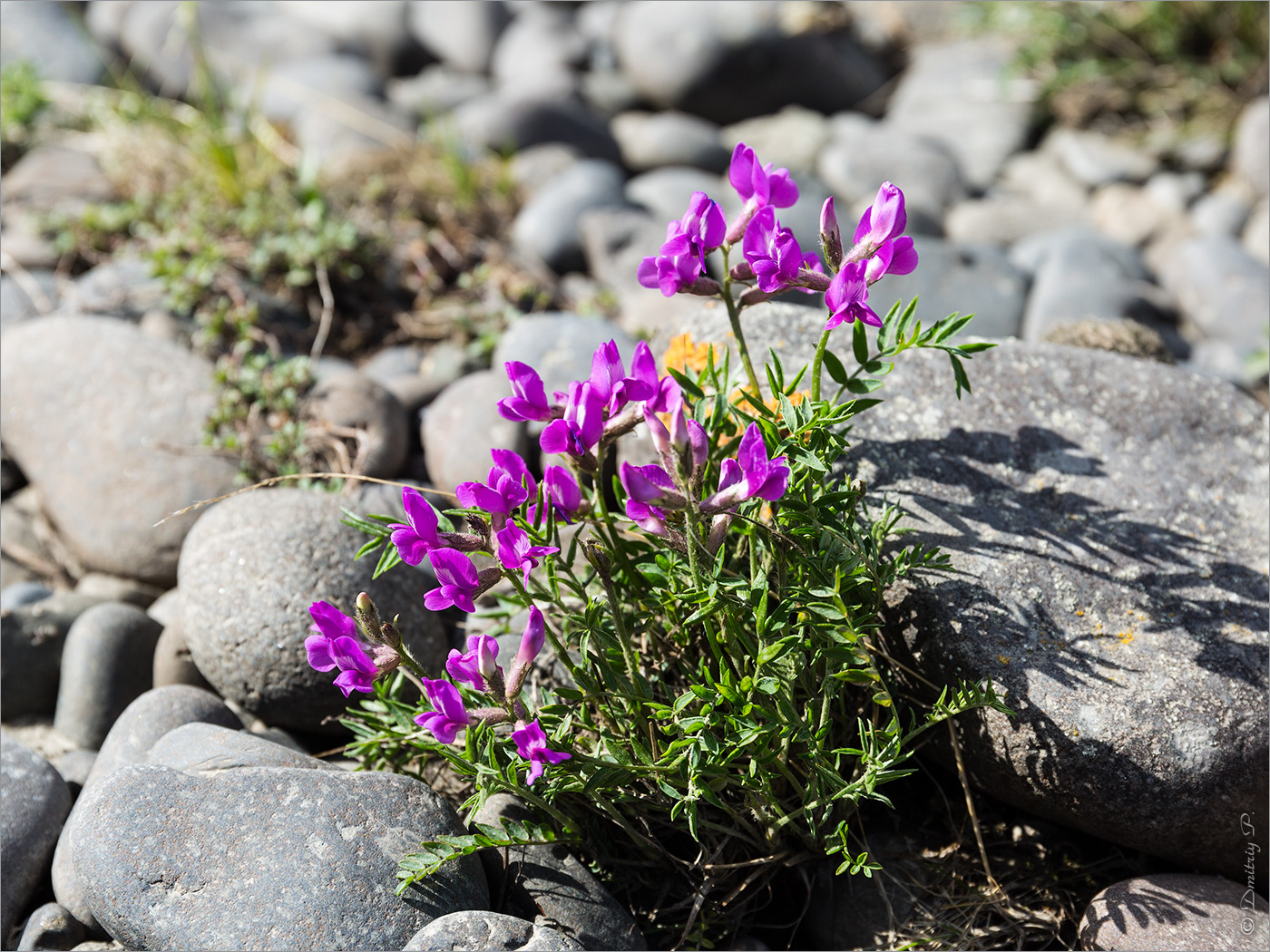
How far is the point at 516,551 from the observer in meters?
1.66

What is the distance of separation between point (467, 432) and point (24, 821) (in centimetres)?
159

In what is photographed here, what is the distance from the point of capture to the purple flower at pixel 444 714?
1.63m

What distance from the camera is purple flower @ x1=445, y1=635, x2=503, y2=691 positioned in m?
1.69

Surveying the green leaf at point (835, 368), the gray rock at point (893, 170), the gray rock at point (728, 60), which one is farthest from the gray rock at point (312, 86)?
the green leaf at point (835, 368)

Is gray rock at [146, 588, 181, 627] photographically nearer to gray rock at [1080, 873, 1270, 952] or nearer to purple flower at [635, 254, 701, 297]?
purple flower at [635, 254, 701, 297]

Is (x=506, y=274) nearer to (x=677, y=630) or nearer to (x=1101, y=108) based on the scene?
(x=677, y=630)

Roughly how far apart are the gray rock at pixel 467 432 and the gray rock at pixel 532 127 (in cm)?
274

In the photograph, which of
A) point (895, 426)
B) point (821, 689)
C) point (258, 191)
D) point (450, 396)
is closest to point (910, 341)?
point (895, 426)

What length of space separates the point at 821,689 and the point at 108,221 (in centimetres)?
392

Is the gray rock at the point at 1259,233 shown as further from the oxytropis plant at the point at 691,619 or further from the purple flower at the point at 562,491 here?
the purple flower at the point at 562,491

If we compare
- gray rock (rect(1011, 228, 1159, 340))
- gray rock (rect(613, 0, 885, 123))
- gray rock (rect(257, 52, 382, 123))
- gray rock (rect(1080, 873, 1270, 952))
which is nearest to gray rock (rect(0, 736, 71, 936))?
gray rock (rect(1080, 873, 1270, 952))

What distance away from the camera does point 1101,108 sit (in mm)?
6164

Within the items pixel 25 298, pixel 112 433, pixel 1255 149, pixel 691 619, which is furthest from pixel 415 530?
pixel 1255 149

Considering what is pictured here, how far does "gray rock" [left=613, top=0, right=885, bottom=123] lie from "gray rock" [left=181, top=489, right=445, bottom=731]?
15.9ft
